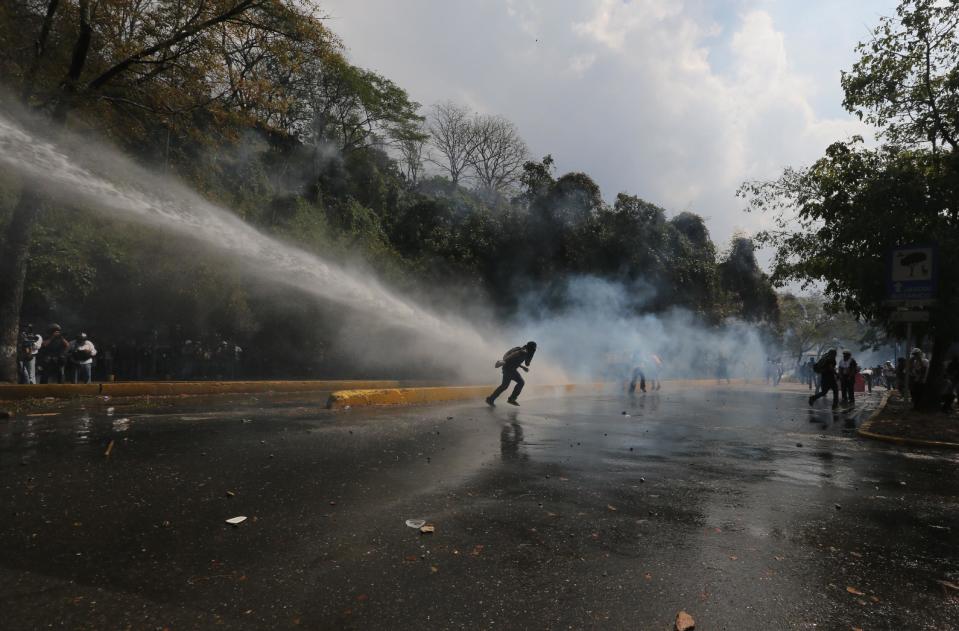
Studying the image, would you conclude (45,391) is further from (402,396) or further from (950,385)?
(950,385)

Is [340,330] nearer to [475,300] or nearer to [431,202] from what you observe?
[475,300]

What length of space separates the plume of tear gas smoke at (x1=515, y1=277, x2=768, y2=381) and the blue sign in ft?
38.3

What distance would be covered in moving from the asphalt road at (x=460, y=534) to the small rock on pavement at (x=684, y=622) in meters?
0.05

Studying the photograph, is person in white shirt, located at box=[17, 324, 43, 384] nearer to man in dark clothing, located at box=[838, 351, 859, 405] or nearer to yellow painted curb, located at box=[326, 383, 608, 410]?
yellow painted curb, located at box=[326, 383, 608, 410]

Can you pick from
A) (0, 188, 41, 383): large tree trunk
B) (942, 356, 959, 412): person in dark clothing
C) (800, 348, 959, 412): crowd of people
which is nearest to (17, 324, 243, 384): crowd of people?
(0, 188, 41, 383): large tree trunk

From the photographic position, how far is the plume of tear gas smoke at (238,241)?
1230 centimetres

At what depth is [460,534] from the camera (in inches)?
159

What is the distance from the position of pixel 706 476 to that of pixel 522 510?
252cm

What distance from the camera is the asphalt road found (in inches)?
116

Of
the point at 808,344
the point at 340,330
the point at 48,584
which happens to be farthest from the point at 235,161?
the point at 808,344

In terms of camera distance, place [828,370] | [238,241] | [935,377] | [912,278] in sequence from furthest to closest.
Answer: [238,241]
[828,370]
[935,377]
[912,278]

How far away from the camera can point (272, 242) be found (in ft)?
65.3

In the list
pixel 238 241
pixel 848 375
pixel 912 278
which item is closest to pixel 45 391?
pixel 238 241

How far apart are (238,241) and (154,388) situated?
560 centimetres
